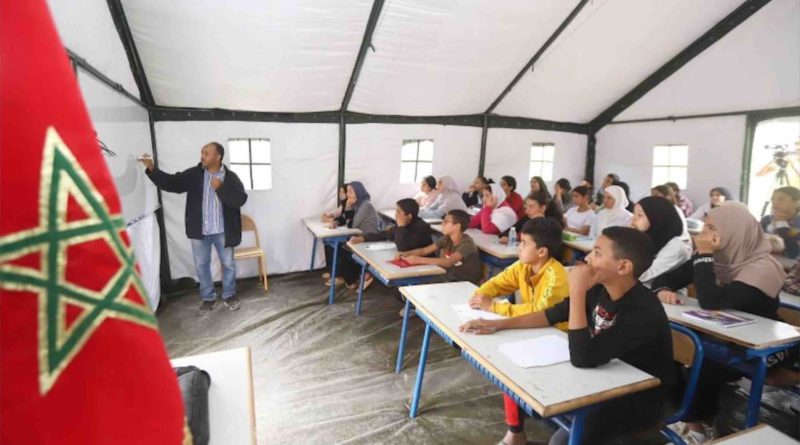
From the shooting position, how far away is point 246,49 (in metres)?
3.68

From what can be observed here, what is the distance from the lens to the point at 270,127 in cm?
476

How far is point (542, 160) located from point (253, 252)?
4792 millimetres

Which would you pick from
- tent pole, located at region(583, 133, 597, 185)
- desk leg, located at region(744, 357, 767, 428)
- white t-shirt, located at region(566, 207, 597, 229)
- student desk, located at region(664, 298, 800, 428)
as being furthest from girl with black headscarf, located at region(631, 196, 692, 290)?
tent pole, located at region(583, 133, 597, 185)

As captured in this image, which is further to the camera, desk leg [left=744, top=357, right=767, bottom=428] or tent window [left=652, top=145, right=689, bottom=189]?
tent window [left=652, top=145, right=689, bottom=189]

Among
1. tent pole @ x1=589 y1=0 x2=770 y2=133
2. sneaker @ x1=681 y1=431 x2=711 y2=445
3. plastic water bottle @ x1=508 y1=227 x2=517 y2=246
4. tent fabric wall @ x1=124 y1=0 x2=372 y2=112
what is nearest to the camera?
sneaker @ x1=681 y1=431 x2=711 y2=445

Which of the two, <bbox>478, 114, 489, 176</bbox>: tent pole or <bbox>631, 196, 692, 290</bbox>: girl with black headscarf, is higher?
<bbox>478, 114, 489, 176</bbox>: tent pole

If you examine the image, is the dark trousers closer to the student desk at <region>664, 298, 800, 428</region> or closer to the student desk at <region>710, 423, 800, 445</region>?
the student desk at <region>664, 298, 800, 428</region>

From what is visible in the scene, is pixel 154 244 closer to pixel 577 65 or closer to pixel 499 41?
pixel 499 41

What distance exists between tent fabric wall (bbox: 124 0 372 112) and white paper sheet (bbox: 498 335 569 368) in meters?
2.95

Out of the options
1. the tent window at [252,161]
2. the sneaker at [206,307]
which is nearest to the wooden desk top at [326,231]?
the tent window at [252,161]

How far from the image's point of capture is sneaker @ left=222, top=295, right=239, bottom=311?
4041 mm

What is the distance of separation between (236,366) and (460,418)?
142cm

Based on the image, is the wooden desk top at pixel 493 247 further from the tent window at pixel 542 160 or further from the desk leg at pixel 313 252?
the tent window at pixel 542 160

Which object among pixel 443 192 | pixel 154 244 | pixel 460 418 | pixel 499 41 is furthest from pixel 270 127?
pixel 460 418
